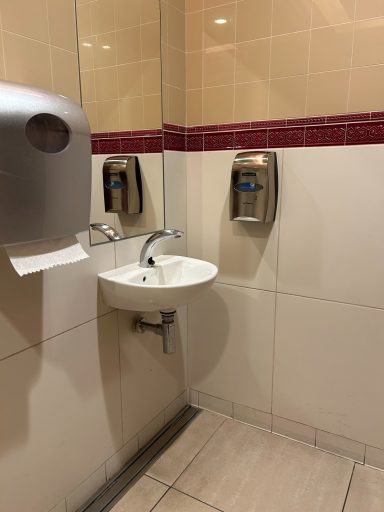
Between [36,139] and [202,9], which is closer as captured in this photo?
[36,139]

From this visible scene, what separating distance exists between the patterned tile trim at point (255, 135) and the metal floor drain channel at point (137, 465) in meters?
1.31

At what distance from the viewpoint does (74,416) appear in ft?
4.42

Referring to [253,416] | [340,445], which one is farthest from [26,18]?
[340,445]

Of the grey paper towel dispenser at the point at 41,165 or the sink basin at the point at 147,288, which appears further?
the sink basin at the point at 147,288

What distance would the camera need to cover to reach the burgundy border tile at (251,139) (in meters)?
1.60

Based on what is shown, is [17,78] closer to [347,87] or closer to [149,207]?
[149,207]

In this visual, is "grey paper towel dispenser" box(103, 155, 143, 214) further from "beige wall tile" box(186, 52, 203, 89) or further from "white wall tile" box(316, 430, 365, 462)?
"white wall tile" box(316, 430, 365, 462)

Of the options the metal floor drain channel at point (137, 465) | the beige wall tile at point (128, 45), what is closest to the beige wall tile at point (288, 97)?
the beige wall tile at point (128, 45)

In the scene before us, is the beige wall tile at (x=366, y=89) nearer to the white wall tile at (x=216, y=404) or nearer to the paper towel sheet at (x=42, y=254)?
the paper towel sheet at (x=42, y=254)

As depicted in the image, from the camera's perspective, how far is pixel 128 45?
5.17 feet

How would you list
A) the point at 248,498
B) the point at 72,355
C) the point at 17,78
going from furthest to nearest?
the point at 248,498
the point at 72,355
the point at 17,78

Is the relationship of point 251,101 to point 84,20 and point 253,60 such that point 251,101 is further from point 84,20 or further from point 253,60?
point 84,20

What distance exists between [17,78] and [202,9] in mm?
945

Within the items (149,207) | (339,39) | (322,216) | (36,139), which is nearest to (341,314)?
(322,216)
